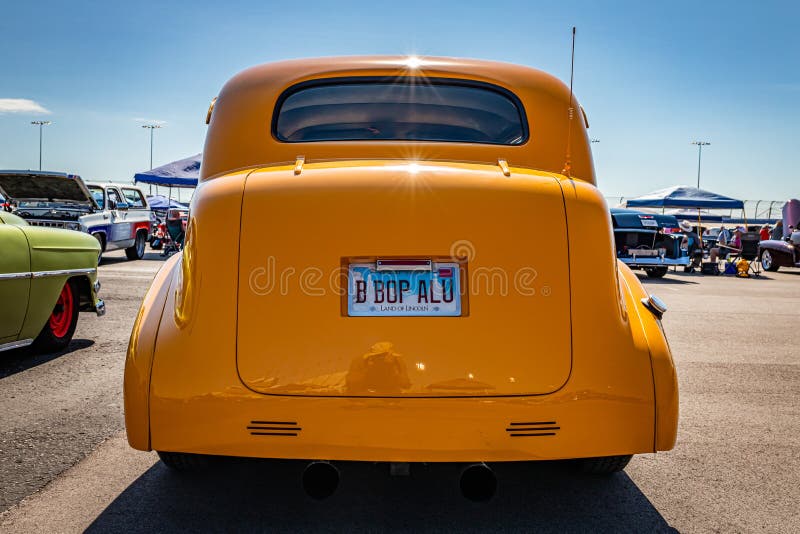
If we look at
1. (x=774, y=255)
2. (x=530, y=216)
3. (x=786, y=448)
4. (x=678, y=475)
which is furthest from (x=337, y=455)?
(x=774, y=255)

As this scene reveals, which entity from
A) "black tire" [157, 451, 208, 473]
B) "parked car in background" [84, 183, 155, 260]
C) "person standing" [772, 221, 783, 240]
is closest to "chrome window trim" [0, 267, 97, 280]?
"black tire" [157, 451, 208, 473]

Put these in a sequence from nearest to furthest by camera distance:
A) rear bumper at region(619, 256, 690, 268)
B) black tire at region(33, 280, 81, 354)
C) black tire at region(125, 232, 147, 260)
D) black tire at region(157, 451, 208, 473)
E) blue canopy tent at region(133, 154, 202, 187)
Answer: black tire at region(157, 451, 208, 473) → black tire at region(33, 280, 81, 354) → rear bumper at region(619, 256, 690, 268) → black tire at region(125, 232, 147, 260) → blue canopy tent at region(133, 154, 202, 187)

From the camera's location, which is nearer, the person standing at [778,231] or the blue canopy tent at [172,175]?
the person standing at [778,231]

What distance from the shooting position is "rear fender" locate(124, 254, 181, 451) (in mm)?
2463

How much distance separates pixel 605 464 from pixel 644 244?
14.9 metres

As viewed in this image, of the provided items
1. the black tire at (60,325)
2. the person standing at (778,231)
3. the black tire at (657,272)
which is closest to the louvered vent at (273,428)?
the black tire at (60,325)

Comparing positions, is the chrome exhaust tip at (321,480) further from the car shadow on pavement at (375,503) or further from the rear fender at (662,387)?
the rear fender at (662,387)

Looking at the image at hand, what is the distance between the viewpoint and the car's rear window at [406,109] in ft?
10.6

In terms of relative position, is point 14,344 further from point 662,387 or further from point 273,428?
point 662,387

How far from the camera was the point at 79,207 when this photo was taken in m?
13.8

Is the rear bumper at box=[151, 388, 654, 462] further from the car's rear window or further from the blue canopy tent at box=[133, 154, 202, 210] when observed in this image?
the blue canopy tent at box=[133, 154, 202, 210]

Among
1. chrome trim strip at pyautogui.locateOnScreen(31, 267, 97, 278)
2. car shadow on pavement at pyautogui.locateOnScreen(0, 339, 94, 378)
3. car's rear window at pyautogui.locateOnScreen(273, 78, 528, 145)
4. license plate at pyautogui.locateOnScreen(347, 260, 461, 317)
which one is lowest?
car shadow on pavement at pyautogui.locateOnScreen(0, 339, 94, 378)

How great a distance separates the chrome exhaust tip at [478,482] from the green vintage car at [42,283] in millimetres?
3786

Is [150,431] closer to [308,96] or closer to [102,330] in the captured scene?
[308,96]
